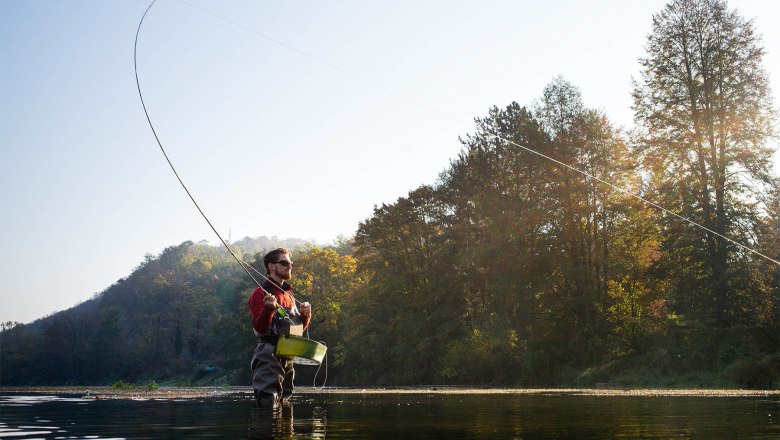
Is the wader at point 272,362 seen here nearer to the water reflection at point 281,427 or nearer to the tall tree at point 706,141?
the water reflection at point 281,427

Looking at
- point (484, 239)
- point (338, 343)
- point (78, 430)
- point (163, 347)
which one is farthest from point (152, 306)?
point (78, 430)

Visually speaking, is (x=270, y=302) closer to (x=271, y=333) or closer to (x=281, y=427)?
(x=271, y=333)

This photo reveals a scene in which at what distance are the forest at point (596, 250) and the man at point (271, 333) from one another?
14449 mm

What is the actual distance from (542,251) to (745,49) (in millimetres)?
14365

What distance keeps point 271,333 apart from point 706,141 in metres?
32.6

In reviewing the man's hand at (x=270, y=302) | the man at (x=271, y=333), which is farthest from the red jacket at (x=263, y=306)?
the man's hand at (x=270, y=302)

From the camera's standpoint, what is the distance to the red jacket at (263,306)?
32.8ft

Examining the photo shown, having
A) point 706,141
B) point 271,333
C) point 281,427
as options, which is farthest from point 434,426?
point 706,141

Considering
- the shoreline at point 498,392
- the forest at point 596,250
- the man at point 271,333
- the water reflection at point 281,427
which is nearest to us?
the water reflection at point 281,427

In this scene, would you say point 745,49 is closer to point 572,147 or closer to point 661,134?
point 661,134

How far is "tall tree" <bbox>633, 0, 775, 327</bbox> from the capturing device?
34688 mm

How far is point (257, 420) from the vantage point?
8586 mm

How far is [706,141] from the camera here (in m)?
37.8

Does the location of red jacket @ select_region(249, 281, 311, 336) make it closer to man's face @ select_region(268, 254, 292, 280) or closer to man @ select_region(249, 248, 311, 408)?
man @ select_region(249, 248, 311, 408)
